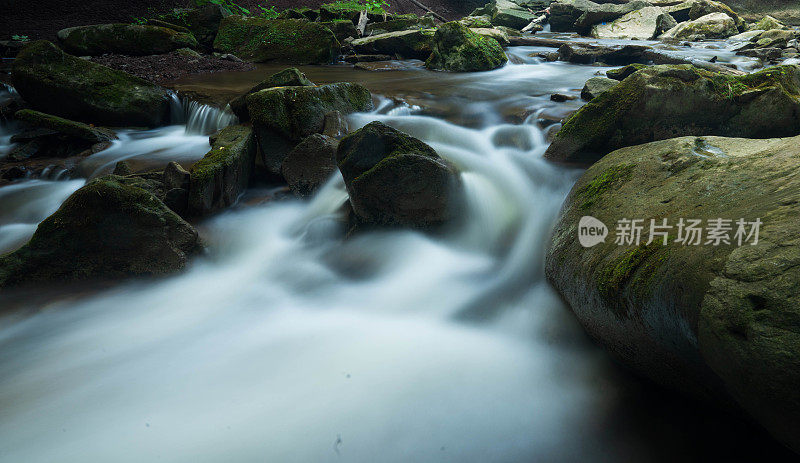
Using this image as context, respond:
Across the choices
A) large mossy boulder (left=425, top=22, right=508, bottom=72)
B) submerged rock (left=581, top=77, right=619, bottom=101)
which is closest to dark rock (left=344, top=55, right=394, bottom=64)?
large mossy boulder (left=425, top=22, right=508, bottom=72)

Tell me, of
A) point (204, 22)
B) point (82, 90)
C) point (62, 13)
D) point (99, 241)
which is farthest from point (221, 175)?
point (62, 13)

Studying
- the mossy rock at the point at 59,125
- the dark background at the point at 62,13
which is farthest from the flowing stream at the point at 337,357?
the dark background at the point at 62,13

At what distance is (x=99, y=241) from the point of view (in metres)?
3.35

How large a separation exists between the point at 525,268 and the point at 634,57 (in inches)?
433

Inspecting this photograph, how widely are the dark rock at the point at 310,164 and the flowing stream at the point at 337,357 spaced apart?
0.72 ft

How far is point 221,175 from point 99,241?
1364 mm

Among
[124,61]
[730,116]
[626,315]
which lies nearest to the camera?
[626,315]

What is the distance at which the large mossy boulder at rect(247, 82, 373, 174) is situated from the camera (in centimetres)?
486

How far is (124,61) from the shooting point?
1055cm

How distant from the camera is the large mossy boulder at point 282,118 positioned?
4855mm

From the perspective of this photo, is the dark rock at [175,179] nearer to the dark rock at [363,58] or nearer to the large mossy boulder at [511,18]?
the dark rock at [363,58]

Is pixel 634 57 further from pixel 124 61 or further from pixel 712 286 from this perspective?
pixel 124 61

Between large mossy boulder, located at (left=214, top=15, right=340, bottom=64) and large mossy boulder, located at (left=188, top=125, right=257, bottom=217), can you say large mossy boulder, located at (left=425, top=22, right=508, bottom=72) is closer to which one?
large mossy boulder, located at (left=214, top=15, right=340, bottom=64)

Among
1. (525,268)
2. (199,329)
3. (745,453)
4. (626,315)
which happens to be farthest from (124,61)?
(745,453)
